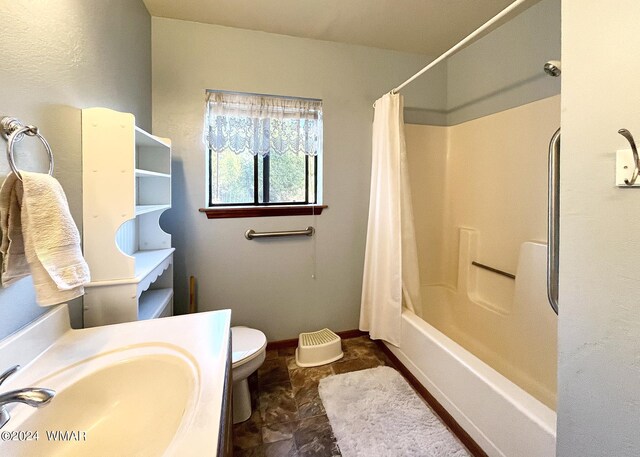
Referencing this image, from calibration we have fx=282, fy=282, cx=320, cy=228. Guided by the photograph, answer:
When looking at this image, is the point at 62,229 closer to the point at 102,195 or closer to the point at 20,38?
the point at 102,195

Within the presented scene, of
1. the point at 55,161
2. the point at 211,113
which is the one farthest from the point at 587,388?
the point at 211,113

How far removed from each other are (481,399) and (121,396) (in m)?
1.40

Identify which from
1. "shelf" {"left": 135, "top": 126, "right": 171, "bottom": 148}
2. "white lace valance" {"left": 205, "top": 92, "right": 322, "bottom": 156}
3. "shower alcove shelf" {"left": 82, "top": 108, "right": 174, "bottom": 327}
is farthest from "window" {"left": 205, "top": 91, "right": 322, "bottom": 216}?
"shower alcove shelf" {"left": 82, "top": 108, "right": 174, "bottom": 327}

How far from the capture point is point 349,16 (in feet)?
6.02

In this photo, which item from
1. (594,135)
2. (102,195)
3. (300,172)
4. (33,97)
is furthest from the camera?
(300,172)

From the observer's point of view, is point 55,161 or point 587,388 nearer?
point 587,388

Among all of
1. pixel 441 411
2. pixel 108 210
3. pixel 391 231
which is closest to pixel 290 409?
pixel 441 411

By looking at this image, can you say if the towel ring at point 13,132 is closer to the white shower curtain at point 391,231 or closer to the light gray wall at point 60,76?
the light gray wall at point 60,76

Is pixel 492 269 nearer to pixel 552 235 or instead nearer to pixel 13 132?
pixel 552 235

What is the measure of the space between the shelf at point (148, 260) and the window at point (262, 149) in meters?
0.56

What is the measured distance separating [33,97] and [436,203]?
8.21 ft

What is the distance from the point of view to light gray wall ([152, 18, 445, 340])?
6.23ft

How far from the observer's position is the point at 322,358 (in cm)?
199

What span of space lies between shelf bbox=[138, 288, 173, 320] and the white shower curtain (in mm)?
1369
